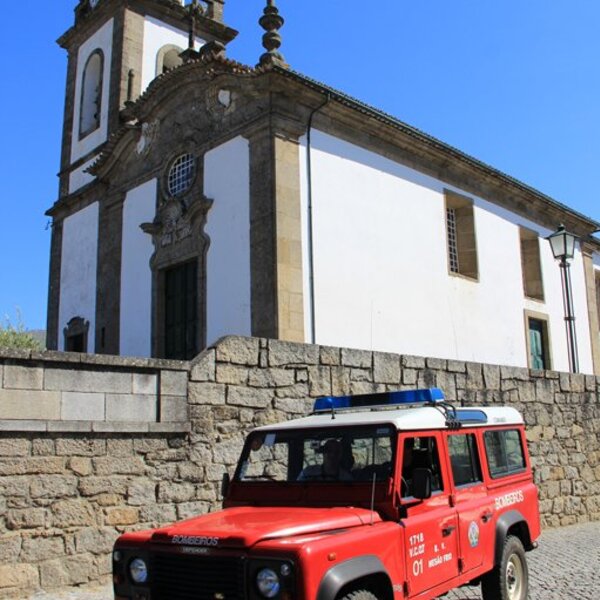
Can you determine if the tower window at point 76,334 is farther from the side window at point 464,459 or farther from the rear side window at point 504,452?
the side window at point 464,459

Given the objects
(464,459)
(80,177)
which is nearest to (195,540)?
(464,459)

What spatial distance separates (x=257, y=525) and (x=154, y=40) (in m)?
18.3

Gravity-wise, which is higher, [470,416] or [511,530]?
[470,416]

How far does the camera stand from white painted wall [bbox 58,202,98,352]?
1819 centimetres

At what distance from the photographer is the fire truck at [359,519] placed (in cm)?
407

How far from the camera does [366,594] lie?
421 centimetres

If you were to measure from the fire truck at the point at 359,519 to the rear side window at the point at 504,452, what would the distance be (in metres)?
0.02

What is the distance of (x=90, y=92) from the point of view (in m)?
21.2

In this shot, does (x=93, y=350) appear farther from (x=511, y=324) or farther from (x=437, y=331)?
(x=511, y=324)

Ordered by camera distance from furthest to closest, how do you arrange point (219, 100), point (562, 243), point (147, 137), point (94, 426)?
1. point (147, 137)
2. point (219, 100)
3. point (562, 243)
4. point (94, 426)

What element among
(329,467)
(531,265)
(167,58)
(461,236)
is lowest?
(329,467)

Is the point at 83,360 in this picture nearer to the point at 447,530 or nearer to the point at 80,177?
the point at 447,530

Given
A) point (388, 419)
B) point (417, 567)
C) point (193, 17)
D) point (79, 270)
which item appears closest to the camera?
point (417, 567)

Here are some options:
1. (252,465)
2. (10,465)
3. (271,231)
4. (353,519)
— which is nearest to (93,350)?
(271,231)
